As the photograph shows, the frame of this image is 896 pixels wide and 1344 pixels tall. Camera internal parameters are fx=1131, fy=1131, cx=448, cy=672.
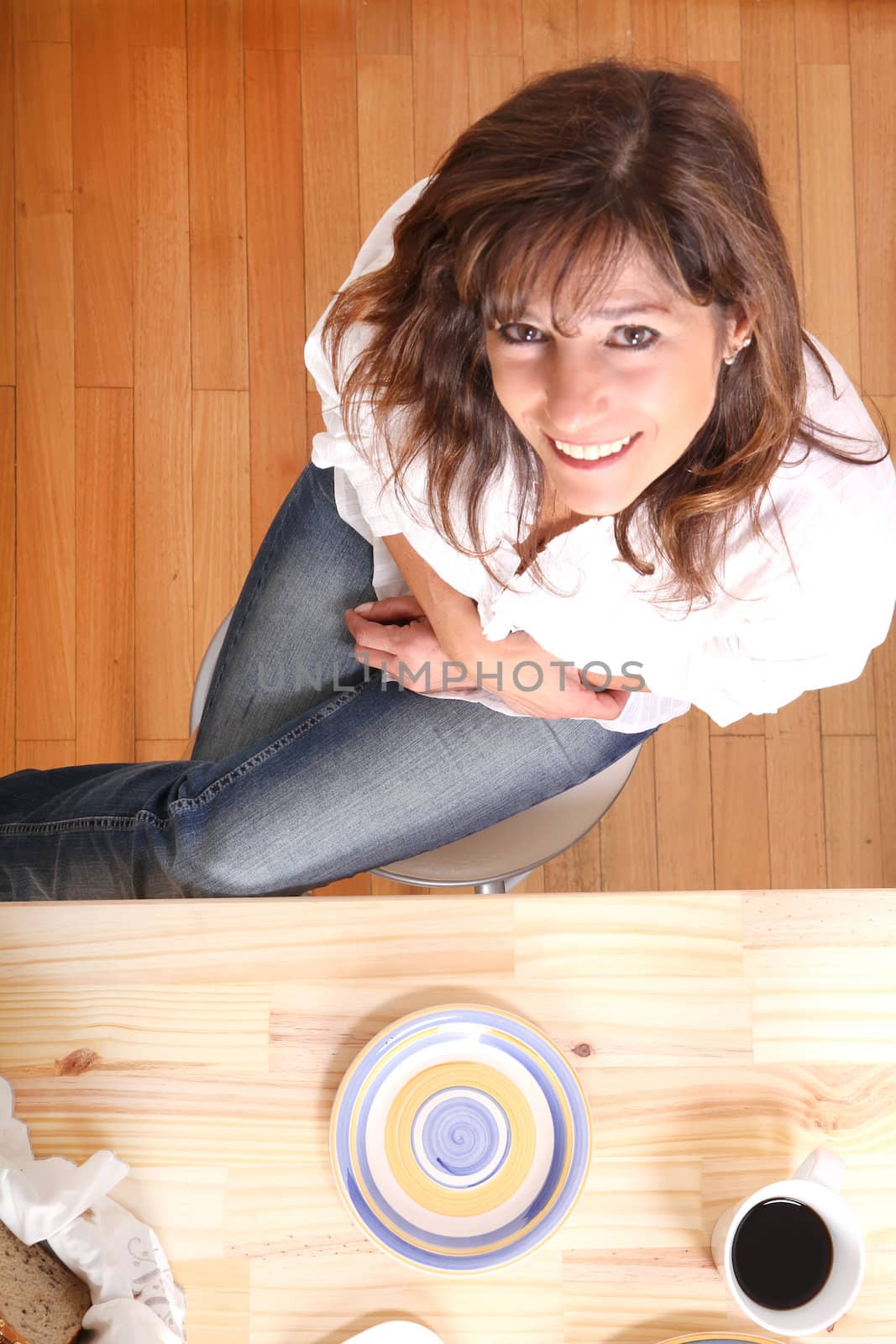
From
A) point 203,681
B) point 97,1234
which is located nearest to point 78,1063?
point 97,1234

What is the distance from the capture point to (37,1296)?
783 millimetres

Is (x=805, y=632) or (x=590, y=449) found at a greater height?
(x=590, y=449)

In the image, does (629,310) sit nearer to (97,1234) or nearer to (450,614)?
(450,614)

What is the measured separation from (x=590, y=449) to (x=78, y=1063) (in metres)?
0.62

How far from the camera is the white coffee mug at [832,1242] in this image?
2.68ft

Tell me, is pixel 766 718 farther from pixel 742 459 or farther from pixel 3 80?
pixel 3 80

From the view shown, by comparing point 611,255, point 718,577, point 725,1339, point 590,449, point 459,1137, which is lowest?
point 725,1339

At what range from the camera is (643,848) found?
1.89 metres

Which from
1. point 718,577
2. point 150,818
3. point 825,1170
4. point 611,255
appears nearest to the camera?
point 611,255

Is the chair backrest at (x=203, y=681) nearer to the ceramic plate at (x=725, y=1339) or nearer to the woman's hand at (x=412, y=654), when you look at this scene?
the woman's hand at (x=412, y=654)

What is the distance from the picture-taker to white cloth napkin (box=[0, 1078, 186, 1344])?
2.63 ft

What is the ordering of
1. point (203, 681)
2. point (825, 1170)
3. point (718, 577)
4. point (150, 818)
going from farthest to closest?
1. point (203, 681)
2. point (150, 818)
3. point (718, 577)
4. point (825, 1170)

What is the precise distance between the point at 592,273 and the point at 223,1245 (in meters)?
0.75

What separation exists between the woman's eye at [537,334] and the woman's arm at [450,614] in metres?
0.37
